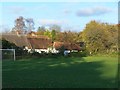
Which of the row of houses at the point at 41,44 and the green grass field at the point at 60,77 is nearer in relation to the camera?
the green grass field at the point at 60,77

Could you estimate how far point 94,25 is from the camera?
72.8 m

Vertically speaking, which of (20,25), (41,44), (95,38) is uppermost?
(20,25)

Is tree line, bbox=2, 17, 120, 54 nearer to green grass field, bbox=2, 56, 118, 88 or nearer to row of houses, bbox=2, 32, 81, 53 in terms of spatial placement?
row of houses, bbox=2, 32, 81, 53

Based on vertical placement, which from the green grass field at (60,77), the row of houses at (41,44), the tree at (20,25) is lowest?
the green grass field at (60,77)

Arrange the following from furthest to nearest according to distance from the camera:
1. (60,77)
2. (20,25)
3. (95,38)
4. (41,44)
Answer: (20,25) < (41,44) < (95,38) < (60,77)

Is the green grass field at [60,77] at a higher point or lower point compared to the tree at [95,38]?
lower

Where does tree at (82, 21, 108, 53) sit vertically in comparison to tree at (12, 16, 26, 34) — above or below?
below

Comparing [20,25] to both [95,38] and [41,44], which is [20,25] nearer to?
[41,44]

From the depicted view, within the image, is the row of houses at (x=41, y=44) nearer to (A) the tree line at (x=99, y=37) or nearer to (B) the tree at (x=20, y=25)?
(A) the tree line at (x=99, y=37)

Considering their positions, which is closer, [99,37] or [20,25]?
[99,37]

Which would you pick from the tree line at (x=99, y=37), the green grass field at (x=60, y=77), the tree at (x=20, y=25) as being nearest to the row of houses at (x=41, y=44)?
the tree line at (x=99, y=37)

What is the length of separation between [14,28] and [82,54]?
38248mm

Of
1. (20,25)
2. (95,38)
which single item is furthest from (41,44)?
(20,25)

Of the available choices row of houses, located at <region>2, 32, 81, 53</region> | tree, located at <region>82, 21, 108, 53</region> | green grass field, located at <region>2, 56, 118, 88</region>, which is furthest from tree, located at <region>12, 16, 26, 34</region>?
green grass field, located at <region>2, 56, 118, 88</region>
